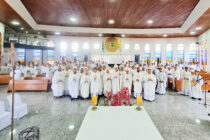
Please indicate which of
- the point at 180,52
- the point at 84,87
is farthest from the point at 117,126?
the point at 180,52

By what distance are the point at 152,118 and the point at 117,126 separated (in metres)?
2.90

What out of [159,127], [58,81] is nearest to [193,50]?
[159,127]

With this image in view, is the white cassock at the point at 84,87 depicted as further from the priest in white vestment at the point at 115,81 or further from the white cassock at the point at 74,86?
the priest in white vestment at the point at 115,81

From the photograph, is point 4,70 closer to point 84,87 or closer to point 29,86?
point 29,86

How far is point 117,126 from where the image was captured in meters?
1.97

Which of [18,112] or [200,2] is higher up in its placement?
[200,2]

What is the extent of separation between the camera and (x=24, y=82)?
26.3 feet

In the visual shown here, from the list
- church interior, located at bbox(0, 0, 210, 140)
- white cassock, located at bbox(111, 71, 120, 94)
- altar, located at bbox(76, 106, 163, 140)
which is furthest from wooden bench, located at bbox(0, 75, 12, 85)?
altar, located at bbox(76, 106, 163, 140)

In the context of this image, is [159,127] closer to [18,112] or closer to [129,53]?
[18,112]

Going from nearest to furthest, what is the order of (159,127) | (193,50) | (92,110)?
1. (92,110)
2. (159,127)
3. (193,50)

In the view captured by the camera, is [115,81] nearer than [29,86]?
Yes

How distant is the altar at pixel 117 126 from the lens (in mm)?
1706

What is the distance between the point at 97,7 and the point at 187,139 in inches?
341

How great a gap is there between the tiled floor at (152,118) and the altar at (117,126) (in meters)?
1.51
